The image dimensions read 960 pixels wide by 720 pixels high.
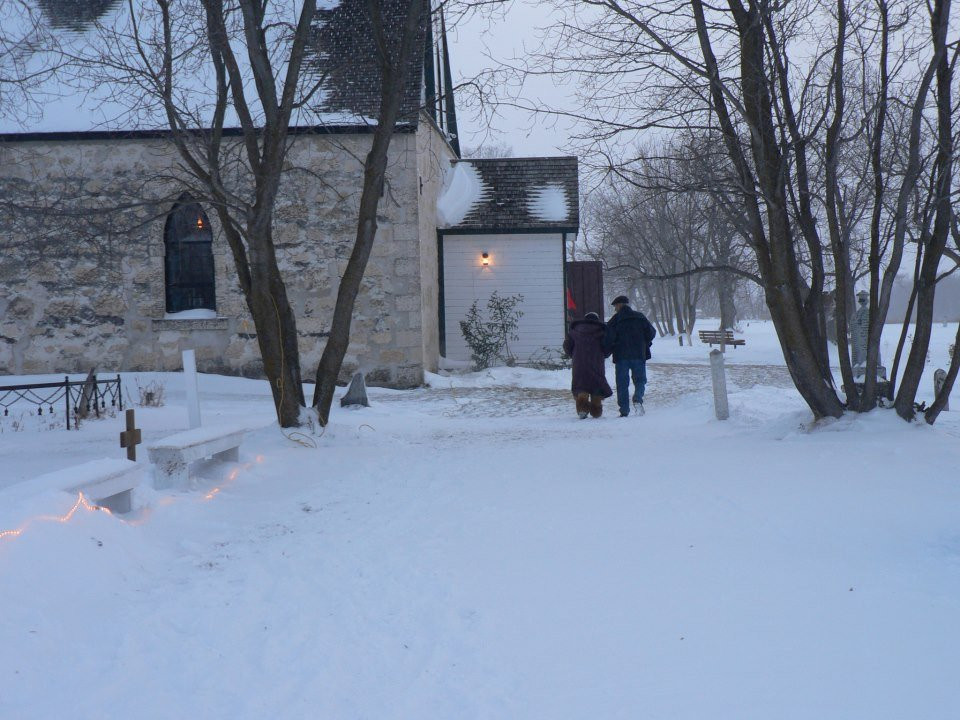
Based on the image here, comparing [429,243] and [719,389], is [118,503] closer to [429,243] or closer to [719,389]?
[719,389]

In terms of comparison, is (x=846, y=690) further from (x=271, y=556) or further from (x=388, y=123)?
(x=388, y=123)

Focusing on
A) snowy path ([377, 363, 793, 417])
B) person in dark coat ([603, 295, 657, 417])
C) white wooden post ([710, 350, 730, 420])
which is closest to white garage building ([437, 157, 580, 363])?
snowy path ([377, 363, 793, 417])

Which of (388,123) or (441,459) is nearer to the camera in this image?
(441,459)

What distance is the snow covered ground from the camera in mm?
3074

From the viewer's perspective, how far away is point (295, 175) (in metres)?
16.0

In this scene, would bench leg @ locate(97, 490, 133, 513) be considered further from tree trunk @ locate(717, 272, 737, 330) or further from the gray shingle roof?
tree trunk @ locate(717, 272, 737, 330)

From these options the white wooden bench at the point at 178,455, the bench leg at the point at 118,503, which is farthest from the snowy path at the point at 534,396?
the bench leg at the point at 118,503

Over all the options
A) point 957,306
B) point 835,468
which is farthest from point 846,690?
point 957,306

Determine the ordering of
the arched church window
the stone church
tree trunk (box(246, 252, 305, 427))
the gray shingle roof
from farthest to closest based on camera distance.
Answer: the arched church window → the stone church → the gray shingle roof → tree trunk (box(246, 252, 305, 427))

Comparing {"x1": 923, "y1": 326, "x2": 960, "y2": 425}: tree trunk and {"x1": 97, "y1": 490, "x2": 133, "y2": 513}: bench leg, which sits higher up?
{"x1": 923, "y1": 326, "x2": 960, "y2": 425}: tree trunk

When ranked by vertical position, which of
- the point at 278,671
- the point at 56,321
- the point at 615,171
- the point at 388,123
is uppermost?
the point at 388,123

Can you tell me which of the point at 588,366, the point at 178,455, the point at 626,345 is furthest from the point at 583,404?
the point at 178,455

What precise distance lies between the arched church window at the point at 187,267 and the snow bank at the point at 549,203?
749cm

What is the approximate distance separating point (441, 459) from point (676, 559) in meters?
3.98
